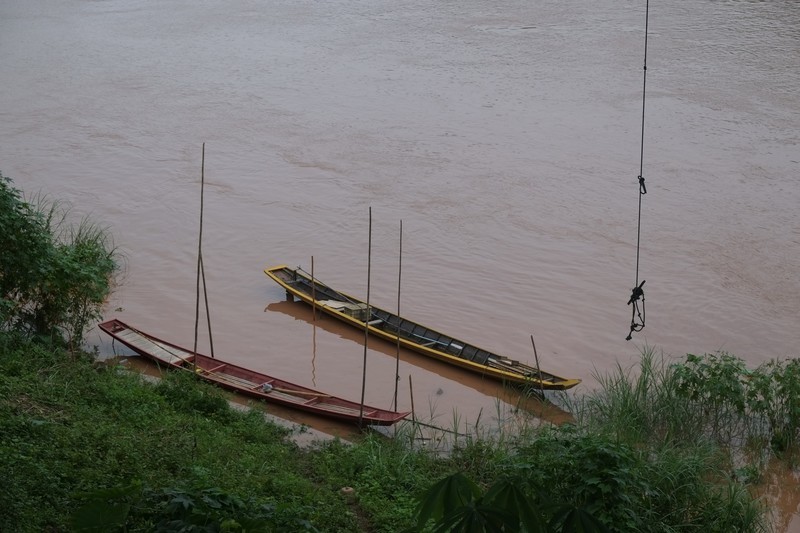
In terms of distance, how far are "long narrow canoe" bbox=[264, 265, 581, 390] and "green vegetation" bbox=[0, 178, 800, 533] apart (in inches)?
23.6

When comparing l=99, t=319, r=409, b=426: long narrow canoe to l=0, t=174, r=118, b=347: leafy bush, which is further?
l=99, t=319, r=409, b=426: long narrow canoe

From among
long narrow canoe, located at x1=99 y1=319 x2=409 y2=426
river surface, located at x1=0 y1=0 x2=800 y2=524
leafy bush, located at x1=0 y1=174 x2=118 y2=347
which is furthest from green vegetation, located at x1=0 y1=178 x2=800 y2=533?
river surface, located at x1=0 y1=0 x2=800 y2=524

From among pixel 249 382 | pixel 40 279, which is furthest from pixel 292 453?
pixel 40 279

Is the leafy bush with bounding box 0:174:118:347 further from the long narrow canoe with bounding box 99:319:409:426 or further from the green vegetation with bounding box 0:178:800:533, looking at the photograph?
the long narrow canoe with bounding box 99:319:409:426

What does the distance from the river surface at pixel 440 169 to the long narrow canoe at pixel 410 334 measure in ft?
0.72

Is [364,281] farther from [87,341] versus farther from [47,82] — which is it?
[47,82]

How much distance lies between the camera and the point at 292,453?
729 centimetres

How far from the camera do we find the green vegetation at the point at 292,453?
14.4 ft

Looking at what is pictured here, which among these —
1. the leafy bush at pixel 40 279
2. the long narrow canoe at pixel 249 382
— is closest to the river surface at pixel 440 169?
the long narrow canoe at pixel 249 382

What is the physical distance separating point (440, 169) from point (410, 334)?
6235 millimetres

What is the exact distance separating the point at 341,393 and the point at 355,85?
12006mm

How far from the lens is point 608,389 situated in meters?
8.62

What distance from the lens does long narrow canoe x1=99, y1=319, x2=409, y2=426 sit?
8.26 meters

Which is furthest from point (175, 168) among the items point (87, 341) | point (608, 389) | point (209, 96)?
point (608, 389)
